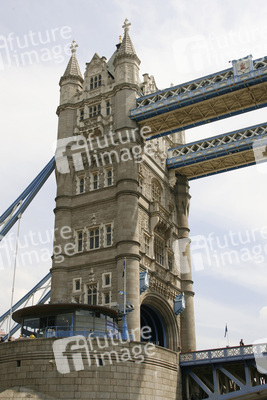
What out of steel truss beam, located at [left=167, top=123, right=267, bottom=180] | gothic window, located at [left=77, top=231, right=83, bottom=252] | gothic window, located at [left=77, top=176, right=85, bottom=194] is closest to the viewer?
gothic window, located at [left=77, top=231, right=83, bottom=252]

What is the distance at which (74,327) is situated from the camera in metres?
37.4

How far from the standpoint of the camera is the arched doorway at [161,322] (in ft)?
160

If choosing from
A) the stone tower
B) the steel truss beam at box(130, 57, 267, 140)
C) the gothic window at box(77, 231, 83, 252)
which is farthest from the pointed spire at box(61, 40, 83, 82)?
the gothic window at box(77, 231, 83, 252)

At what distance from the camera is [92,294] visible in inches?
1756

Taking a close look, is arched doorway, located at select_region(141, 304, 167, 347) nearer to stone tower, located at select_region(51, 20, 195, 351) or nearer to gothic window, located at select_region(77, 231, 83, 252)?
stone tower, located at select_region(51, 20, 195, 351)

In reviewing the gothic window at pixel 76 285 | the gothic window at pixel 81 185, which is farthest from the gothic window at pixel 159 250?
the gothic window at pixel 81 185

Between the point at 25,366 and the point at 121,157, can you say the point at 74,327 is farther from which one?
the point at 121,157

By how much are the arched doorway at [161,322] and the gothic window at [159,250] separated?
4232 mm

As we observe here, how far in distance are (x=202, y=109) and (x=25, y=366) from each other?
30.1m

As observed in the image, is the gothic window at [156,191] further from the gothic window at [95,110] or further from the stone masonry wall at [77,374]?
the stone masonry wall at [77,374]

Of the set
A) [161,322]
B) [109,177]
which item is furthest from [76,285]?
[109,177]

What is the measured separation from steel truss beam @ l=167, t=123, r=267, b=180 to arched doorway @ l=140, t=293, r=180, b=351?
16445 mm

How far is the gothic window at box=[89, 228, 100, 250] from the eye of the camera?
153 feet

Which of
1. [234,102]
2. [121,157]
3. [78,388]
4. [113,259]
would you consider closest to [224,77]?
[234,102]
